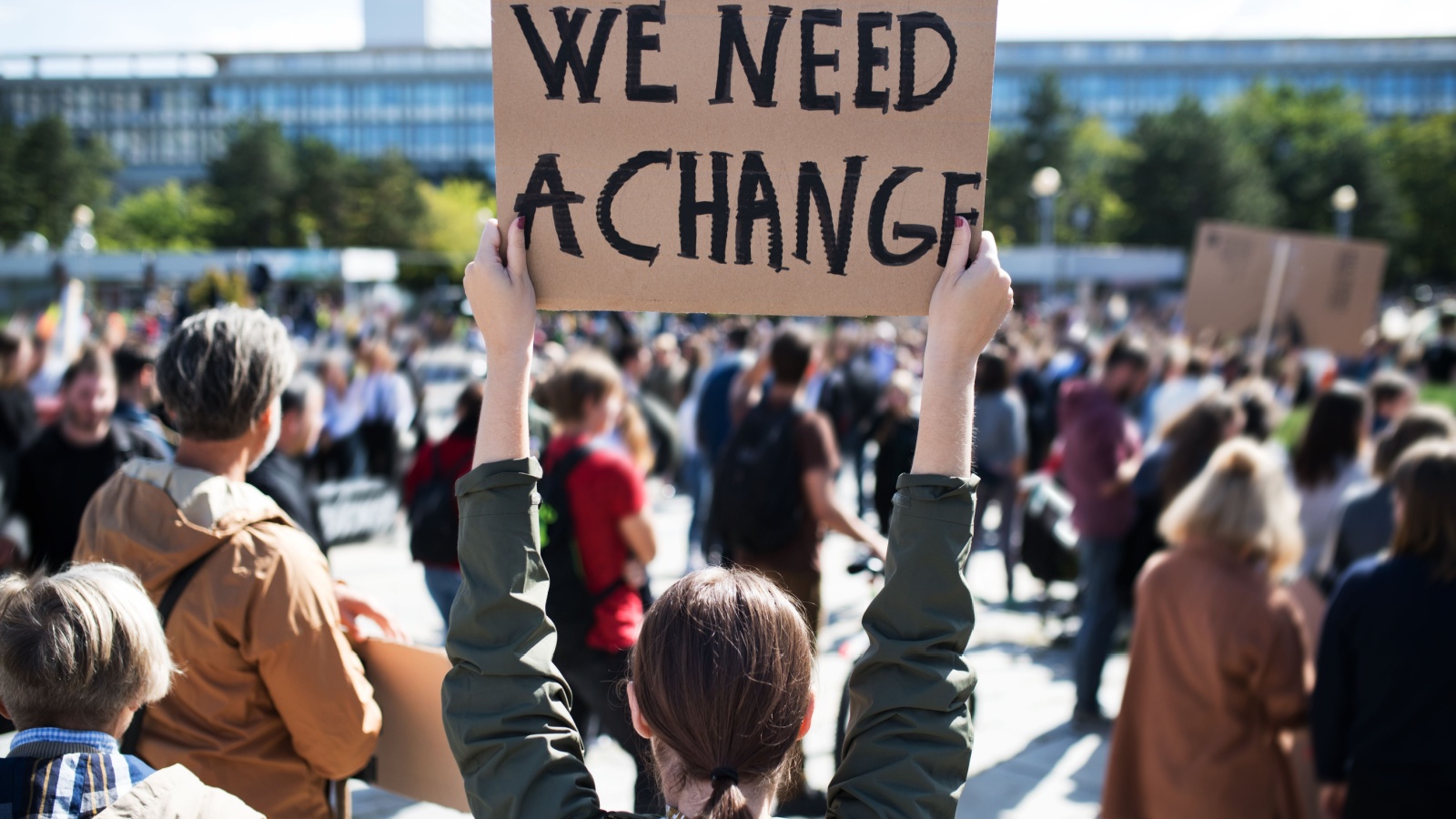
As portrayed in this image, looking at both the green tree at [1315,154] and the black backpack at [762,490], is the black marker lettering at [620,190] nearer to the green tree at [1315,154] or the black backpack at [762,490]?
the black backpack at [762,490]

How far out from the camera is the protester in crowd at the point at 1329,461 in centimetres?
474

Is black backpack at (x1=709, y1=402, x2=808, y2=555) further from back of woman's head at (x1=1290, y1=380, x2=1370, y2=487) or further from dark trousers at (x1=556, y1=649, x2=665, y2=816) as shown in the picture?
back of woman's head at (x1=1290, y1=380, x2=1370, y2=487)

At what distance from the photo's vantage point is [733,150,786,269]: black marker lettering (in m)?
1.67

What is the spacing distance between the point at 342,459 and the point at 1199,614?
805 centimetres

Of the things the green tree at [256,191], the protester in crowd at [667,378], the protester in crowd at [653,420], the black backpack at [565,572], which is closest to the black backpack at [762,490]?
the black backpack at [565,572]

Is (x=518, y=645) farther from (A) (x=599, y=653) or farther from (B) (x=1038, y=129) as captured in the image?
(B) (x=1038, y=129)

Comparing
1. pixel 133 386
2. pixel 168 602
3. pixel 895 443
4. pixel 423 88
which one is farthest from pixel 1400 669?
pixel 423 88

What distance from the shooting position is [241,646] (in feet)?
6.48

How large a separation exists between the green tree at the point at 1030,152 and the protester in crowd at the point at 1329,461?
62115 millimetres

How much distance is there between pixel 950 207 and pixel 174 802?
1.33 meters

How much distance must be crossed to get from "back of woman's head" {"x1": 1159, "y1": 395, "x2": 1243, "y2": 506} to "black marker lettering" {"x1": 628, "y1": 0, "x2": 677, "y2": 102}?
12.9ft

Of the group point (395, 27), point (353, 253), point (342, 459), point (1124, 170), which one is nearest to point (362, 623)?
point (342, 459)

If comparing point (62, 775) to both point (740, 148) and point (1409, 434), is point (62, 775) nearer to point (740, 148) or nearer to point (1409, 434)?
point (740, 148)

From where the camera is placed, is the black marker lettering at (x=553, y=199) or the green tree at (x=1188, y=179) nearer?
the black marker lettering at (x=553, y=199)
